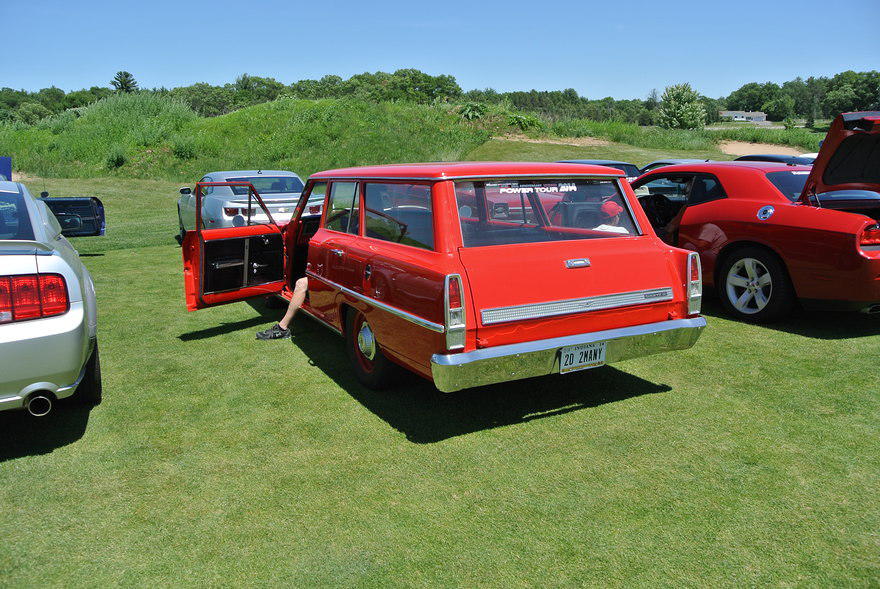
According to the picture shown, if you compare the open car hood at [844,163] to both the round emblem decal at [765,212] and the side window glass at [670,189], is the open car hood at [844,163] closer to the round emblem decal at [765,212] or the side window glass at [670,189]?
the round emblem decal at [765,212]

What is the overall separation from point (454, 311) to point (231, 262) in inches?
138

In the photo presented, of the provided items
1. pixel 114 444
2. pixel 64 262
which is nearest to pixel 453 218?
pixel 64 262

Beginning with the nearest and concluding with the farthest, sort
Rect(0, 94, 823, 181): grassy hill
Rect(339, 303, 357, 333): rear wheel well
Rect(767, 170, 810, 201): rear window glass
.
Result: Rect(339, 303, 357, 333): rear wheel well
Rect(767, 170, 810, 201): rear window glass
Rect(0, 94, 823, 181): grassy hill

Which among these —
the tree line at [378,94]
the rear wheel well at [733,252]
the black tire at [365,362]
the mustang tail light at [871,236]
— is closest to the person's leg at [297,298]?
the black tire at [365,362]

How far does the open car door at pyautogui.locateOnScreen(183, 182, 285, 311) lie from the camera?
243 inches

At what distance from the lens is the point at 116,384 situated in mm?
5117

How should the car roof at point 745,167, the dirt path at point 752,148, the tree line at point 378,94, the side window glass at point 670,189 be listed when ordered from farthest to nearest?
the tree line at point 378,94 → the dirt path at point 752,148 → the side window glass at point 670,189 → the car roof at point 745,167

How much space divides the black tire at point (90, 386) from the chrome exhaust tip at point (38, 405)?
2.58 feet

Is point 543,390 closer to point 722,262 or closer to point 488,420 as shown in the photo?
point 488,420

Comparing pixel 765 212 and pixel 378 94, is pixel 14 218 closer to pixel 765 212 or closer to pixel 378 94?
pixel 765 212

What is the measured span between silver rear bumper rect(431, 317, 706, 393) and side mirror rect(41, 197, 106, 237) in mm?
8595

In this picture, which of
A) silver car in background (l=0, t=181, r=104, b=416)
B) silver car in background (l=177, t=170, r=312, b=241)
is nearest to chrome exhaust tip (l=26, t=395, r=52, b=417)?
silver car in background (l=0, t=181, r=104, b=416)

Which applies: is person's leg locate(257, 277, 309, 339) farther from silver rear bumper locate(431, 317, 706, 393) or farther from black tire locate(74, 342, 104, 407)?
silver rear bumper locate(431, 317, 706, 393)

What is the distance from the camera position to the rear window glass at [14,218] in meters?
4.15
